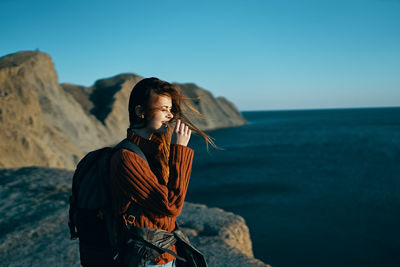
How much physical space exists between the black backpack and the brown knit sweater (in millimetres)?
49

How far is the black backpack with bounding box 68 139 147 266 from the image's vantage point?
1.41m

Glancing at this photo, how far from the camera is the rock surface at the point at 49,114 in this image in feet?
34.9

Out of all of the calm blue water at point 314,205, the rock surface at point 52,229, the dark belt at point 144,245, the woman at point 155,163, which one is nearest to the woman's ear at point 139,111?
the woman at point 155,163

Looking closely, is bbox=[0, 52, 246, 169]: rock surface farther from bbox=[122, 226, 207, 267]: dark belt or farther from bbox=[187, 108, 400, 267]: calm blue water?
bbox=[187, 108, 400, 267]: calm blue water

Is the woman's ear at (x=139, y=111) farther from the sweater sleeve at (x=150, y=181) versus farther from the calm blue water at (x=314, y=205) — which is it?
the calm blue water at (x=314, y=205)

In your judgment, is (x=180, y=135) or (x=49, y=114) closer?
(x=180, y=135)

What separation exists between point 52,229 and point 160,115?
3479 mm

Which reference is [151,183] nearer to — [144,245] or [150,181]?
[150,181]

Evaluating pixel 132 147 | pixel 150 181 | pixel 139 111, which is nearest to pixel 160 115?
pixel 139 111

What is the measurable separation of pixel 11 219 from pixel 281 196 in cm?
1128

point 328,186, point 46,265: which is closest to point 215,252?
point 46,265

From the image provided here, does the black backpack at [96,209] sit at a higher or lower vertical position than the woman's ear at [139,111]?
lower

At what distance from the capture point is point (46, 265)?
326cm

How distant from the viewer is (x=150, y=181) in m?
1.40
